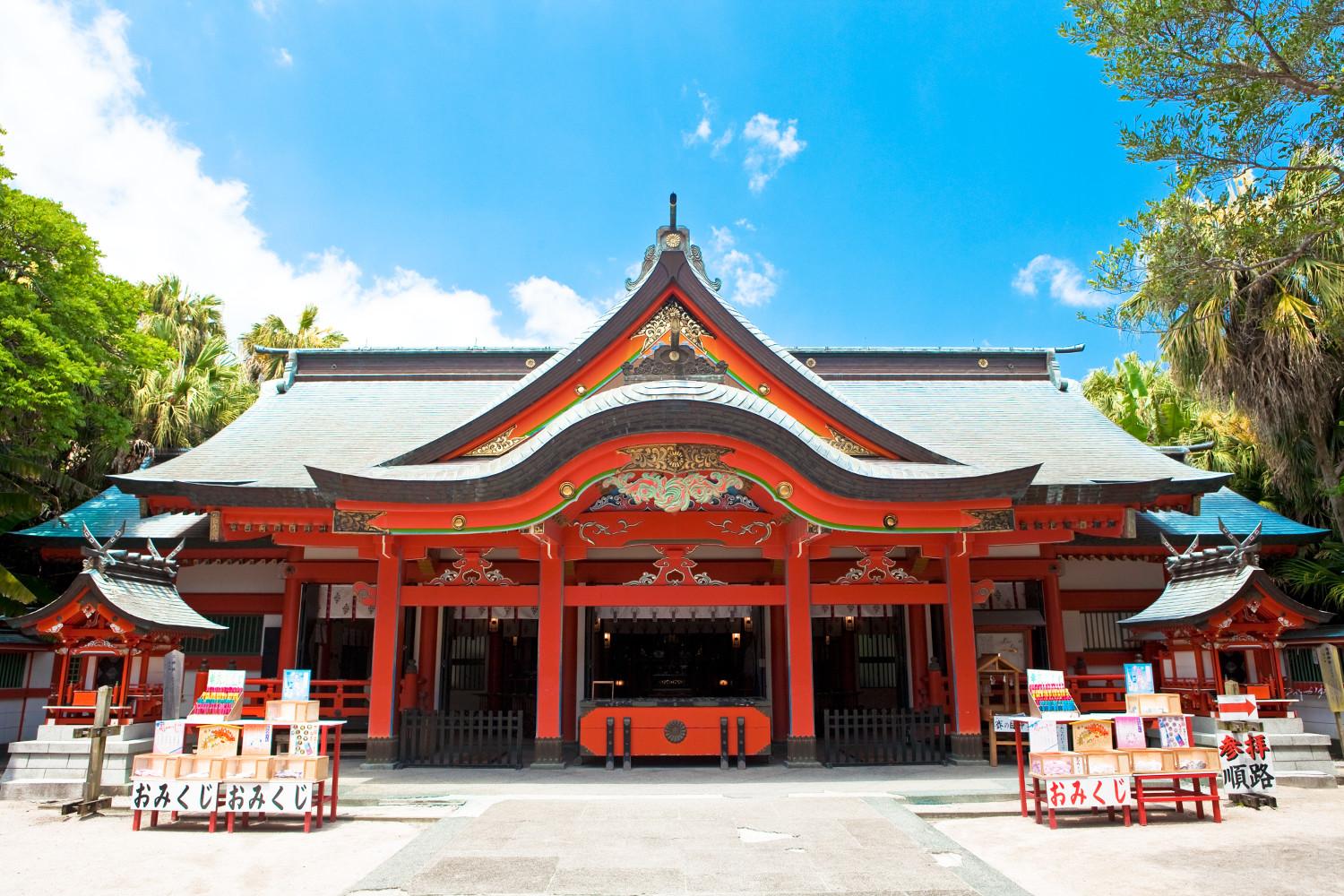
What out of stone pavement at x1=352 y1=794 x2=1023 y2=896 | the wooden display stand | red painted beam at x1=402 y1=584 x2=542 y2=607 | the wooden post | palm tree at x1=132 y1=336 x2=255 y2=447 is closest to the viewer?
stone pavement at x1=352 y1=794 x2=1023 y2=896

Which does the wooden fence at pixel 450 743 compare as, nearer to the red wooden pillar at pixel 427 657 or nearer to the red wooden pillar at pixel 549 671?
the red wooden pillar at pixel 549 671

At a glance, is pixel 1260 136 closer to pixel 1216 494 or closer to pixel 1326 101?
pixel 1326 101

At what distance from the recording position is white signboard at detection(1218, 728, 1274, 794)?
8438mm

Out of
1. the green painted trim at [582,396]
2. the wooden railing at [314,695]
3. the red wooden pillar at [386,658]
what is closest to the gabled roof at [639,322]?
the green painted trim at [582,396]

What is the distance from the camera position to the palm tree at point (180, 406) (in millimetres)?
19656

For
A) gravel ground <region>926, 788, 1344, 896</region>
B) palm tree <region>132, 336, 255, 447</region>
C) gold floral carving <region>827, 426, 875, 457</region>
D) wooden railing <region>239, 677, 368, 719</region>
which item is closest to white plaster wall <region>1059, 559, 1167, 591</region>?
gold floral carving <region>827, 426, 875, 457</region>

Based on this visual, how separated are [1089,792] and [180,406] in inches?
807

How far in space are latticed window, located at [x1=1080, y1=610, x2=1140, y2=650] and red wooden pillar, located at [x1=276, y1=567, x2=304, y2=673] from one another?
13.1m

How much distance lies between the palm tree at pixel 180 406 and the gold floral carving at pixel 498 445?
12091 mm

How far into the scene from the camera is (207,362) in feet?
73.4

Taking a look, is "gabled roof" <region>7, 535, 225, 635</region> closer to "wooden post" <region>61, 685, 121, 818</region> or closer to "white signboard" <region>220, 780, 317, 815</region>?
"wooden post" <region>61, 685, 121, 818</region>

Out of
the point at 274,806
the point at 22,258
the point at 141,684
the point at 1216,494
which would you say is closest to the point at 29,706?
the point at 141,684

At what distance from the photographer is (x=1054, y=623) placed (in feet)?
44.4

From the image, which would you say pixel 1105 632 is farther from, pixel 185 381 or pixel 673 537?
pixel 185 381
